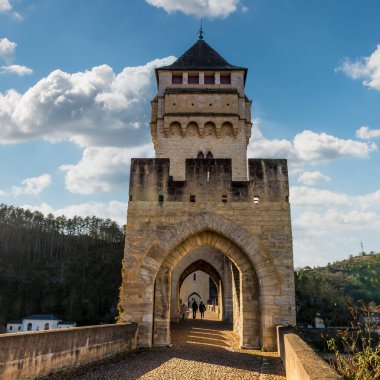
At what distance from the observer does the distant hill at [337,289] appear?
94.9ft

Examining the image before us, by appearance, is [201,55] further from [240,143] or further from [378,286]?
[378,286]

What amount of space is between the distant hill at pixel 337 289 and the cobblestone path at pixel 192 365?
5.84ft

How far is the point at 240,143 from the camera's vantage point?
58.5 feet

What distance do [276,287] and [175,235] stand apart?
2.64 m

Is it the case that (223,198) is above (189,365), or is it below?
above

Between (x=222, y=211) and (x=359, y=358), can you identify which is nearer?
(x=359, y=358)

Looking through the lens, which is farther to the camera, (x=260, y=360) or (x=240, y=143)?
(x=240, y=143)

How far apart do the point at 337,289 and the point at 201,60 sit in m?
40.2

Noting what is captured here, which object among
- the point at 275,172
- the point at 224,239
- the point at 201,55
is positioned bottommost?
the point at 224,239

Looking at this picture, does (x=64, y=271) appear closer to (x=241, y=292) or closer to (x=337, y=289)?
(x=337, y=289)

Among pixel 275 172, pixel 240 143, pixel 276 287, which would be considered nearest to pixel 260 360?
pixel 276 287

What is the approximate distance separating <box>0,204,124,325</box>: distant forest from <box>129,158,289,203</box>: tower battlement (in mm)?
49720

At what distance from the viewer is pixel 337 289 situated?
49938mm

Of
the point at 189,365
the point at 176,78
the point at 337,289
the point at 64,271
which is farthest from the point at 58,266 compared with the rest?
the point at 189,365
